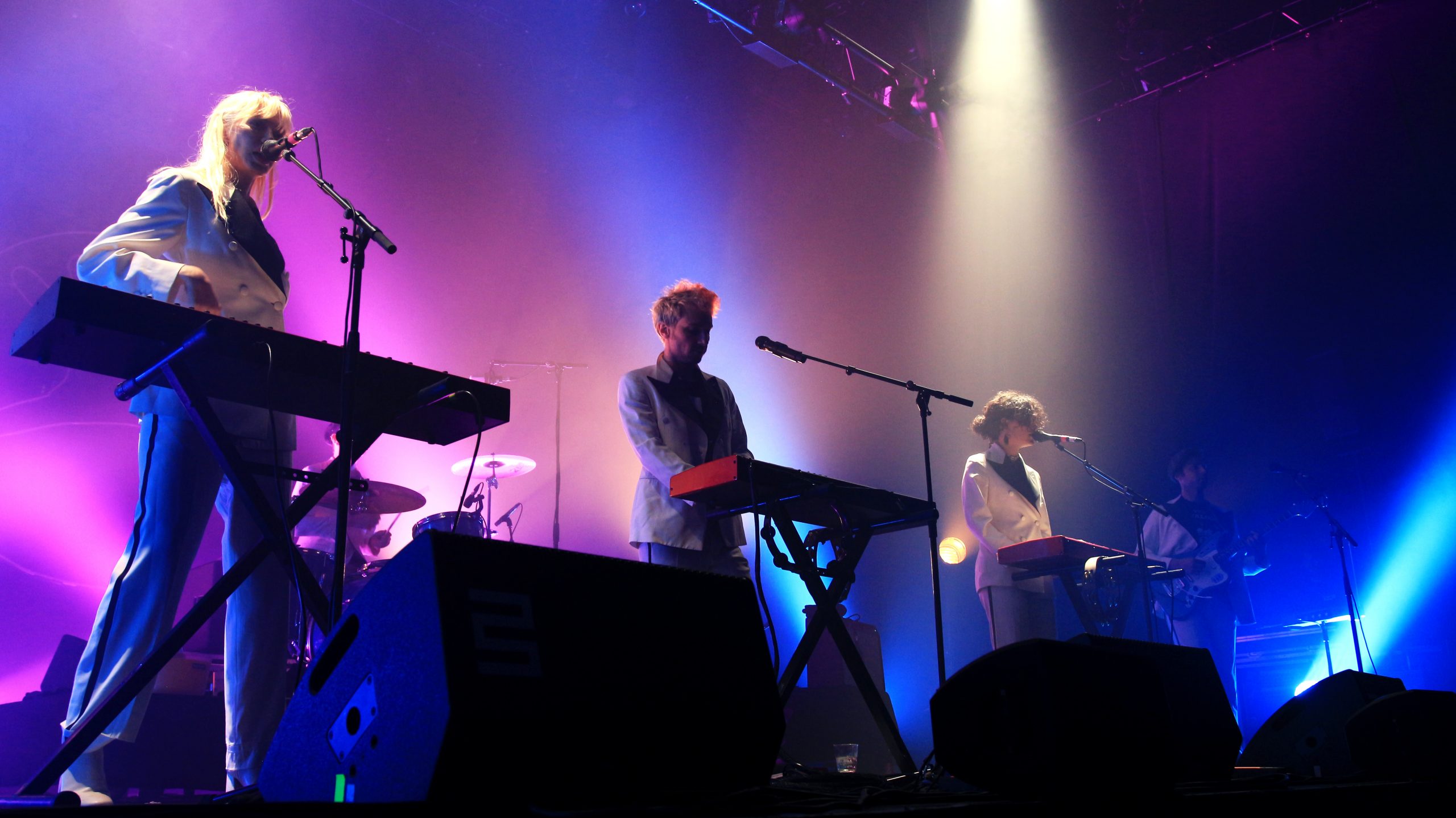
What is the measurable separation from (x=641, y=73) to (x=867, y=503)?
15.6 ft

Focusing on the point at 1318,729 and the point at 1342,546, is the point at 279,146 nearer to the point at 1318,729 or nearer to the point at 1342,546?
the point at 1318,729

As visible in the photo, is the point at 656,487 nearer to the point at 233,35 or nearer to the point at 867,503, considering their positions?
the point at 867,503

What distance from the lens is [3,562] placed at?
461 cm

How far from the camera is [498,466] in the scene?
6637 millimetres

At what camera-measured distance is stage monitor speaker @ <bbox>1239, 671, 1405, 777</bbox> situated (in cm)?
223

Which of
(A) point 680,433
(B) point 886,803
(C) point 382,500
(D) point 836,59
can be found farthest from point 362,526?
(B) point 886,803

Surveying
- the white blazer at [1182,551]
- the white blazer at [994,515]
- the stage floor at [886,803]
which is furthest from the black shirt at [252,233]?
the white blazer at [1182,551]

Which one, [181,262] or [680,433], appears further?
[680,433]

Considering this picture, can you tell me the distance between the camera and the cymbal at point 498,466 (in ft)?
21.5

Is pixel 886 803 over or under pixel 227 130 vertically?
under

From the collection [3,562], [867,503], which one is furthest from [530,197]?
[867,503]

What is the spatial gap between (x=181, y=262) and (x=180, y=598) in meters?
0.91

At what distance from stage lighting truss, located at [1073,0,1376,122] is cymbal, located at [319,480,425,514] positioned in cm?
570

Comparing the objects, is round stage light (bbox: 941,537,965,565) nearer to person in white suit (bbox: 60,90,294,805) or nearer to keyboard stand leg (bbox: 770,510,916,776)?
keyboard stand leg (bbox: 770,510,916,776)
